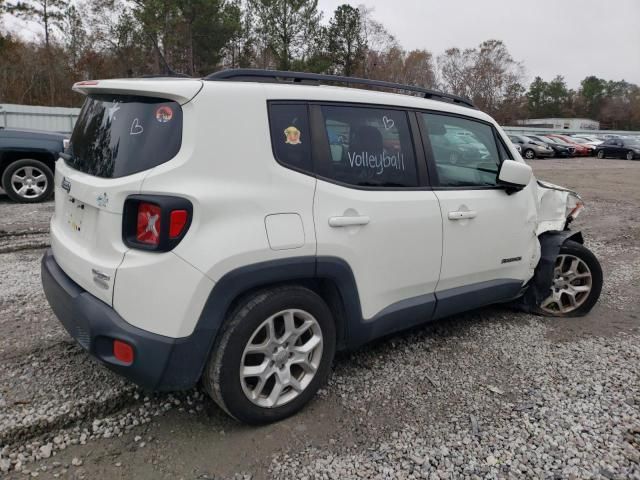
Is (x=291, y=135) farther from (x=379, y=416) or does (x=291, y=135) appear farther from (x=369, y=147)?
(x=379, y=416)

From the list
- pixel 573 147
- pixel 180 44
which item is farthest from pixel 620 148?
pixel 180 44

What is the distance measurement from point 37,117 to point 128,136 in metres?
22.6

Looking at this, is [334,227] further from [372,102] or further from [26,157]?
[26,157]

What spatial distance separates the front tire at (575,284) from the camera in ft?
14.1

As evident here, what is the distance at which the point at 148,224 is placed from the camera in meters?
2.25

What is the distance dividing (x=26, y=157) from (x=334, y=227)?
735cm

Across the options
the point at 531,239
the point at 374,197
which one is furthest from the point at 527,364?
the point at 374,197

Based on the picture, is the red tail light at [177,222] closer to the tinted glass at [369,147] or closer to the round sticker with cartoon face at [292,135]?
the round sticker with cartoon face at [292,135]

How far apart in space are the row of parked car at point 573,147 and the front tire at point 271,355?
96.6 ft

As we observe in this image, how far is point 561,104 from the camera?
8775cm

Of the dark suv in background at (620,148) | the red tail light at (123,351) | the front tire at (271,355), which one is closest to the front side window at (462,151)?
the front tire at (271,355)

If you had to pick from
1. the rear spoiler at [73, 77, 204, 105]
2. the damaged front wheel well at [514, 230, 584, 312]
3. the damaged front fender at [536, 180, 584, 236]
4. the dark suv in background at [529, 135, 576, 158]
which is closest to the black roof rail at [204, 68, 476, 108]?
the rear spoiler at [73, 77, 204, 105]

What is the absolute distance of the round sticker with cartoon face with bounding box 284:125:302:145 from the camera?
2.61 metres

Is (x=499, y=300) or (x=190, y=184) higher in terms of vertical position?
(x=190, y=184)
